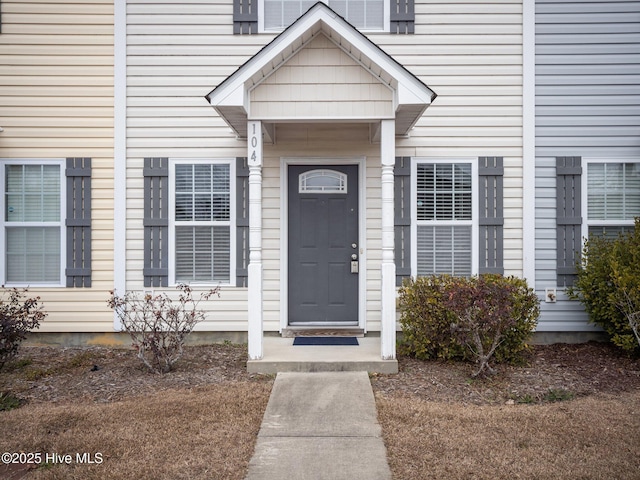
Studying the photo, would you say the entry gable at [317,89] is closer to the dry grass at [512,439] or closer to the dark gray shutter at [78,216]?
the dark gray shutter at [78,216]

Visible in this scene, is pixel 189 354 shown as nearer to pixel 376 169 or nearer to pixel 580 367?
pixel 376 169

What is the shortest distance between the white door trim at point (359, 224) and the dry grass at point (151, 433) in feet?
6.84

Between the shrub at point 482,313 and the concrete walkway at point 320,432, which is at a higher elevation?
the shrub at point 482,313

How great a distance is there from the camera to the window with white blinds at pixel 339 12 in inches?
279

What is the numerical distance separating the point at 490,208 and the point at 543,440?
3674 mm

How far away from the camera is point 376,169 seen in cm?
700

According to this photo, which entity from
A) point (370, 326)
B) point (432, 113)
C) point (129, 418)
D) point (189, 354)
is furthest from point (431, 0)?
point (129, 418)

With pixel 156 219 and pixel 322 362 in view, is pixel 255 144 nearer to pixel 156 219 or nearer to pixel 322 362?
pixel 156 219

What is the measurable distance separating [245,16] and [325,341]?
446 cm

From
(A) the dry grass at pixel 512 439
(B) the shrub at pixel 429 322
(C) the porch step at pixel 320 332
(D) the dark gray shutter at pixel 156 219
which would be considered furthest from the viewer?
Answer: (D) the dark gray shutter at pixel 156 219

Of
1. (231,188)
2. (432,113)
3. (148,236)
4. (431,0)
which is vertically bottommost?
(148,236)

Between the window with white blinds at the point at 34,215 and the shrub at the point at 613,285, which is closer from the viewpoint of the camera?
the shrub at the point at 613,285

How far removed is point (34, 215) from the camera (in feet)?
23.3

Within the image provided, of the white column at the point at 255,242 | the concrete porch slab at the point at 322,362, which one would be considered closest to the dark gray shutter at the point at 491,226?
the concrete porch slab at the point at 322,362
